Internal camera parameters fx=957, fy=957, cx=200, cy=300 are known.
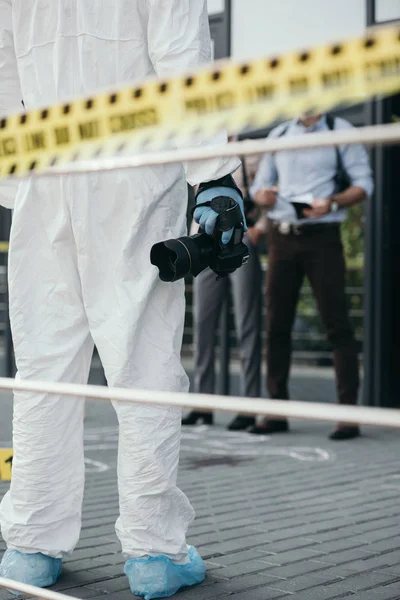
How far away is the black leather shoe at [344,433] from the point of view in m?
5.29

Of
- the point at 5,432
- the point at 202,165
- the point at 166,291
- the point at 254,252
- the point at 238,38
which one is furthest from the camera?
the point at 238,38

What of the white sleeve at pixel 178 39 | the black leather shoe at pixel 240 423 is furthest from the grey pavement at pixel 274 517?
the white sleeve at pixel 178 39

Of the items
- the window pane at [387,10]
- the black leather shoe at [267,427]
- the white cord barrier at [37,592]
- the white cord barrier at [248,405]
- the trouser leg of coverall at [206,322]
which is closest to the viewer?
the white cord barrier at [248,405]

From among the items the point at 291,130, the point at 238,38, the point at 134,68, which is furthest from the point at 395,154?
the point at 134,68

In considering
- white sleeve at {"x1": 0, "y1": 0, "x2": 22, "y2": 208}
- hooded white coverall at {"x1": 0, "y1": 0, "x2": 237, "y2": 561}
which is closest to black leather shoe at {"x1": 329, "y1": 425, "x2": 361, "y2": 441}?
hooded white coverall at {"x1": 0, "y1": 0, "x2": 237, "y2": 561}

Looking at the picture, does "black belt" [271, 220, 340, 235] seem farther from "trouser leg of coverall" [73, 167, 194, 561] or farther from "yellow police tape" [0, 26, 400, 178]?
"yellow police tape" [0, 26, 400, 178]

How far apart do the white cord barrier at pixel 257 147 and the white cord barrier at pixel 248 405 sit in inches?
15.7

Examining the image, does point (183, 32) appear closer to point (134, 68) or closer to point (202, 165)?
point (134, 68)

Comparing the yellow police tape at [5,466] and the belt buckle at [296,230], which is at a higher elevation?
the belt buckle at [296,230]

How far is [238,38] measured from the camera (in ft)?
22.2

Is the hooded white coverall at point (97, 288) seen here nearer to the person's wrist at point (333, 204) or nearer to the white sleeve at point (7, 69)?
the white sleeve at point (7, 69)

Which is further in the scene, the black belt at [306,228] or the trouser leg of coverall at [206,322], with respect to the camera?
the trouser leg of coverall at [206,322]

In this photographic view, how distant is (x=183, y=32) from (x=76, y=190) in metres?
0.48

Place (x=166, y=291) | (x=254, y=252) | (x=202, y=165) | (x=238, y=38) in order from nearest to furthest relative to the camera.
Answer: (x=202, y=165), (x=166, y=291), (x=254, y=252), (x=238, y=38)
